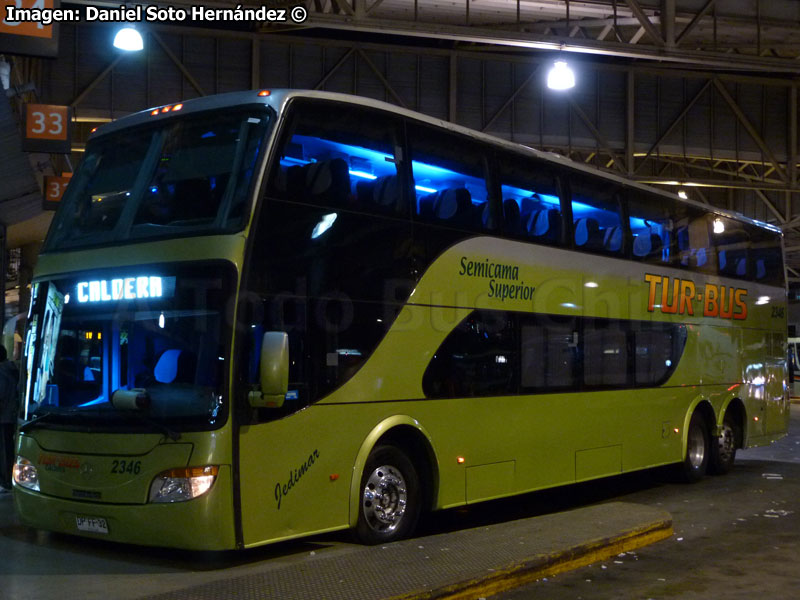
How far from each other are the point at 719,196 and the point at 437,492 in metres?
29.6

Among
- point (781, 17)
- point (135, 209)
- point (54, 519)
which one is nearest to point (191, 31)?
point (781, 17)

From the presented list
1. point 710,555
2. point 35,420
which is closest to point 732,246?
point 710,555

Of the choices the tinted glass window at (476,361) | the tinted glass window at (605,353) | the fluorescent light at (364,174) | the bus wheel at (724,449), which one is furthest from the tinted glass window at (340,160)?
the bus wheel at (724,449)

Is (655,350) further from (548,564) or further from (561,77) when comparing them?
(548,564)

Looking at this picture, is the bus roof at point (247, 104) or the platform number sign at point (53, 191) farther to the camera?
the platform number sign at point (53, 191)

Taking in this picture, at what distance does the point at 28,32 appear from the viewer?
11.8 metres

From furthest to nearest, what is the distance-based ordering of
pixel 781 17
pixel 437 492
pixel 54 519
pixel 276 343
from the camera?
1. pixel 781 17
2. pixel 437 492
3. pixel 54 519
4. pixel 276 343

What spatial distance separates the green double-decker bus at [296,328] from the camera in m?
7.40

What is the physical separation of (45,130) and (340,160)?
27.0 ft

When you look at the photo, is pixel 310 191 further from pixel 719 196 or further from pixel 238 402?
pixel 719 196

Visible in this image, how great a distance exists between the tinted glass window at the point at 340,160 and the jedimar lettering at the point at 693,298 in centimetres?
561

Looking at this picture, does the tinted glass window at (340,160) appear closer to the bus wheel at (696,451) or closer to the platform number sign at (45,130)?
the bus wheel at (696,451)

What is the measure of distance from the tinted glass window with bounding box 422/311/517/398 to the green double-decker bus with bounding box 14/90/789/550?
0.02 meters

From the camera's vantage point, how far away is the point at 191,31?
20.8 metres
